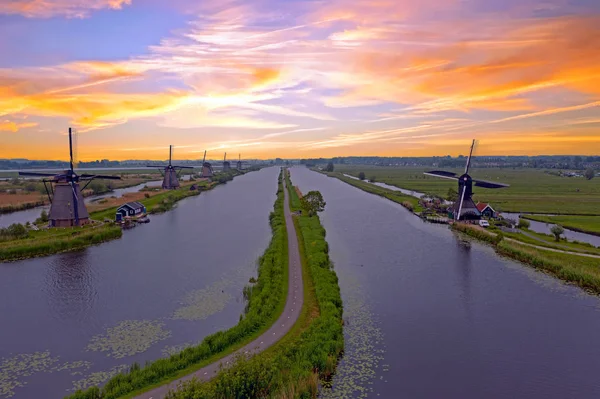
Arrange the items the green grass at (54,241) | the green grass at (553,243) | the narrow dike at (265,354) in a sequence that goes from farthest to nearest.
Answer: the green grass at (553,243), the green grass at (54,241), the narrow dike at (265,354)

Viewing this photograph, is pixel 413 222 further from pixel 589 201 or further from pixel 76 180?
pixel 76 180

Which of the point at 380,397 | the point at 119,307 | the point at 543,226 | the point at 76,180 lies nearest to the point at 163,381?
the point at 380,397

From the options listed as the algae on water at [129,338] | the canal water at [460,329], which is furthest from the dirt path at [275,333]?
the algae on water at [129,338]

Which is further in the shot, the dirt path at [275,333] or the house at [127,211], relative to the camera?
the house at [127,211]

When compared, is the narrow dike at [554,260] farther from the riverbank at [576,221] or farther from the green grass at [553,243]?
the riverbank at [576,221]

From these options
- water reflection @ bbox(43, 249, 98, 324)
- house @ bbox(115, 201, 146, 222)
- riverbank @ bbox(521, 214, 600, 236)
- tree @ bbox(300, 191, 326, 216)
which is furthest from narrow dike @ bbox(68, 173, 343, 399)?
riverbank @ bbox(521, 214, 600, 236)

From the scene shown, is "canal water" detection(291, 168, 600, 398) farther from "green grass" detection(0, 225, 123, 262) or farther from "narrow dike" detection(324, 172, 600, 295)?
"green grass" detection(0, 225, 123, 262)
